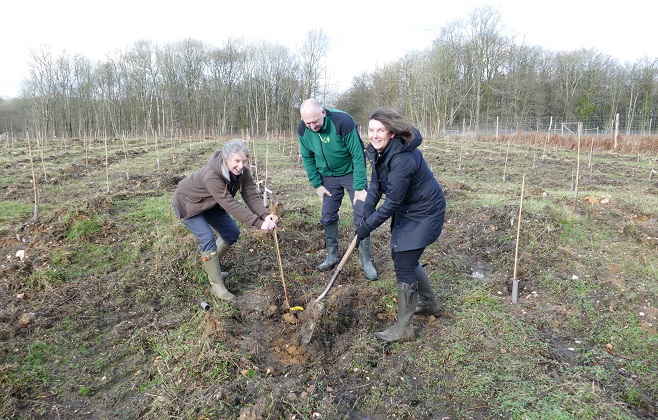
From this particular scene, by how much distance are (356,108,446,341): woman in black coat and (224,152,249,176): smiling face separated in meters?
1.05

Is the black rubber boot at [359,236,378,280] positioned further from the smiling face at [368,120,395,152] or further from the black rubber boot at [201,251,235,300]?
the smiling face at [368,120,395,152]

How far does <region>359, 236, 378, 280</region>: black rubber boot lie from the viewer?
13.3 feet

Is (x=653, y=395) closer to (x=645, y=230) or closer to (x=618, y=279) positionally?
(x=618, y=279)

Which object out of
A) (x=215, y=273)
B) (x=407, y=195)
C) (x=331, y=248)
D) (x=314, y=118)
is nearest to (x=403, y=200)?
(x=407, y=195)

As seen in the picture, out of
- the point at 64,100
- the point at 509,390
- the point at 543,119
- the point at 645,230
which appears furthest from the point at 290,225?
the point at 64,100

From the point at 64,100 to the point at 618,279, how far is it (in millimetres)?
45069

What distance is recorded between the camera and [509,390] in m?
2.44

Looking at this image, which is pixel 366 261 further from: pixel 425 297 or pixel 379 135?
pixel 379 135

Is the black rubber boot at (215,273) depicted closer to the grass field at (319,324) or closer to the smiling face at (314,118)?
the grass field at (319,324)

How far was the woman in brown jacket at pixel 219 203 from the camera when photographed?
3.23 meters

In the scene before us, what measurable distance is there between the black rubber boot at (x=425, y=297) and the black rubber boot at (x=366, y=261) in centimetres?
79

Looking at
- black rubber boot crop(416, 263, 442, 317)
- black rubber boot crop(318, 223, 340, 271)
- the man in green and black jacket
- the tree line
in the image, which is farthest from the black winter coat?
the tree line

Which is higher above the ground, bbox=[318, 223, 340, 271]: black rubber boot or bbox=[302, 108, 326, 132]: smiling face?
Answer: bbox=[302, 108, 326, 132]: smiling face

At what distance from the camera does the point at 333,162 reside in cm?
398
